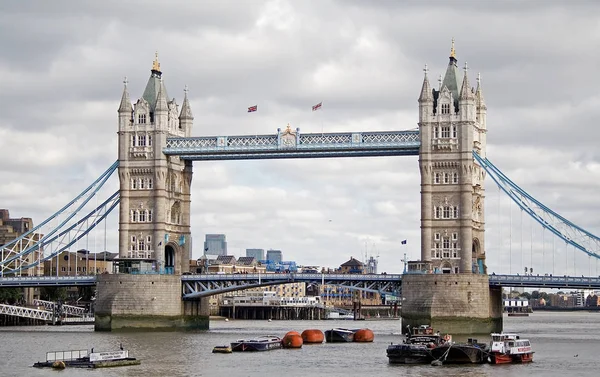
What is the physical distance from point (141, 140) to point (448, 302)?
142ft

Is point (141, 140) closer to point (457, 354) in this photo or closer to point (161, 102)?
point (161, 102)

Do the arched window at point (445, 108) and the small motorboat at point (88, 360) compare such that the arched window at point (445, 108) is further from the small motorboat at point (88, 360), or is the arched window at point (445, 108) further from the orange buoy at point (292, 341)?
the small motorboat at point (88, 360)

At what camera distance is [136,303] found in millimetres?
145125

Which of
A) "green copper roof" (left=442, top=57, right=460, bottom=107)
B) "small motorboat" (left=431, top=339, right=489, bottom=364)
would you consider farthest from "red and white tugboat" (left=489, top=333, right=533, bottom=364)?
"green copper roof" (left=442, top=57, right=460, bottom=107)

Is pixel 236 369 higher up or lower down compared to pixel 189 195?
lower down

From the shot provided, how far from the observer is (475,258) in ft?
481

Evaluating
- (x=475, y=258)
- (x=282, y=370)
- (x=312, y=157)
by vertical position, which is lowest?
(x=282, y=370)

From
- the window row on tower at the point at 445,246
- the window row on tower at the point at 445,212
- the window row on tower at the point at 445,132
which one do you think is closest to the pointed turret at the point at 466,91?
the window row on tower at the point at 445,132

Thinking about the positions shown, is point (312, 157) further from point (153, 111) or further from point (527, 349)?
point (527, 349)

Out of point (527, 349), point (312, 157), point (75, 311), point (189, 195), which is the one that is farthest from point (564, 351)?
point (75, 311)

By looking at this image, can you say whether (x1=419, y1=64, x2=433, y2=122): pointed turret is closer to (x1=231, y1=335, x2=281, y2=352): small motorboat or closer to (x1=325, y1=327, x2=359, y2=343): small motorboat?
(x1=325, y1=327, x2=359, y2=343): small motorboat

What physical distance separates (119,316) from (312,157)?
93.8 ft

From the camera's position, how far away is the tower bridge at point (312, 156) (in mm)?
137000

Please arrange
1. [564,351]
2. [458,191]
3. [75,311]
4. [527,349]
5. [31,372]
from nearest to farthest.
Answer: [31,372] → [527,349] → [564,351] → [458,191] → [75,311]
